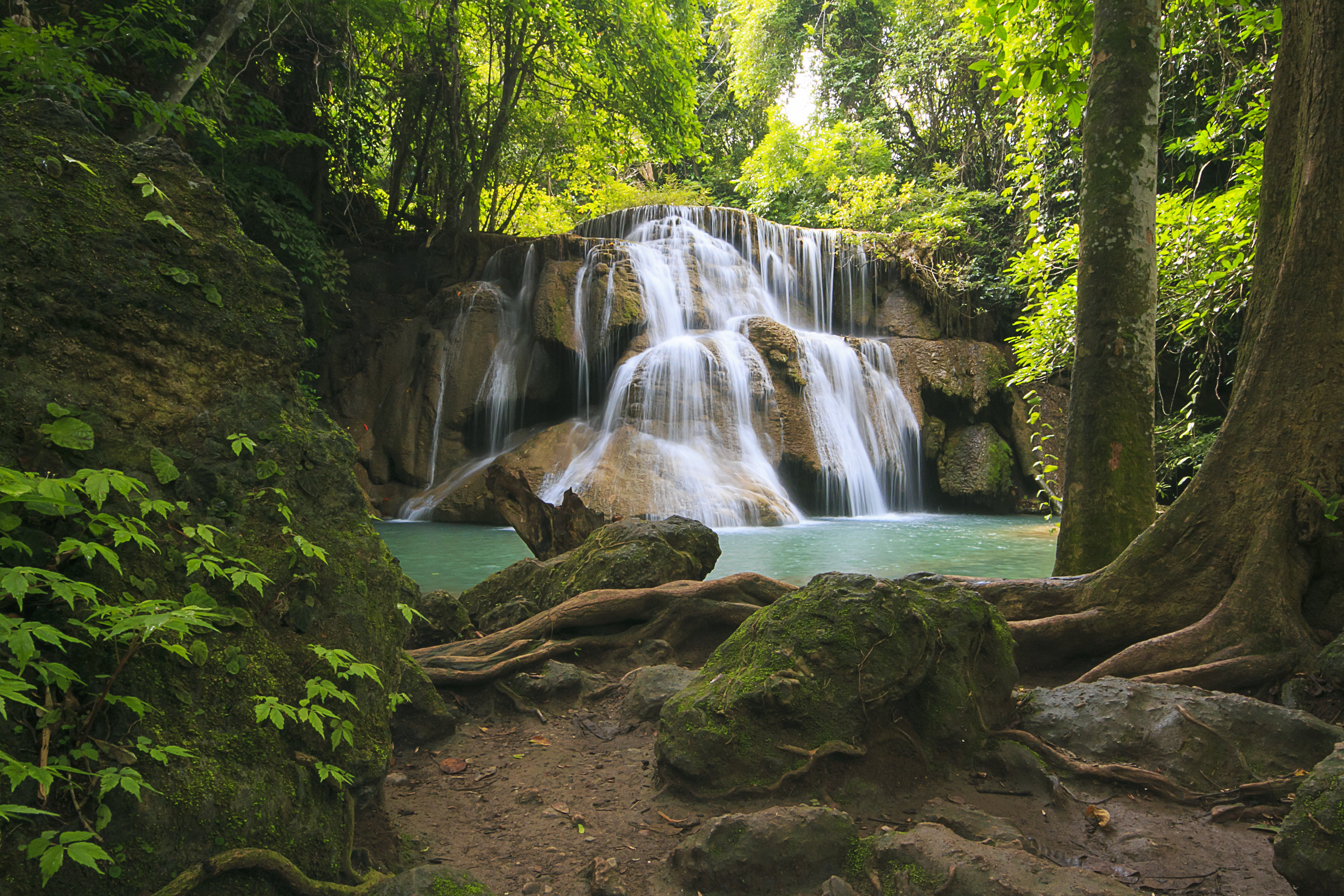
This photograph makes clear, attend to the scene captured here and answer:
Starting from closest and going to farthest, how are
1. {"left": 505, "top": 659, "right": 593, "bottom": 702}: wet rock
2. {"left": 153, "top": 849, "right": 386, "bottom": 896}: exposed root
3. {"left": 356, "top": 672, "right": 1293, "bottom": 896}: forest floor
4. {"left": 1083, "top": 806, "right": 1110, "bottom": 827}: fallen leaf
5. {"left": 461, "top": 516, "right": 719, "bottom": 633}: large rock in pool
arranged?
{"left": 153, "top": 849, "right": 386, "bottom": 896}: exposed root, {"left": 356, "top": 672, "right": 1293, "bottom": 896}: forest floor, {"left": 1083, "top": 806, "right": 1110, "bottom": 827}: fallen leaf, {"left": 505, "top": 659, "right": 593, "bottom": 702}: wet rock, {"left": 461, "top": 516, "right": 719, "bottom": 633}: large rock in pool

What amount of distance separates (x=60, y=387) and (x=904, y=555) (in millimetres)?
9128

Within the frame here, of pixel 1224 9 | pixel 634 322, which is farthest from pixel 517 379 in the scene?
pixel 1224 9

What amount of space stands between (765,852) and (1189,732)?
183 centimetres

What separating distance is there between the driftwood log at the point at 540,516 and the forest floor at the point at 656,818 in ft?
10.6

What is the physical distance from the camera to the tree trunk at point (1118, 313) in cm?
459

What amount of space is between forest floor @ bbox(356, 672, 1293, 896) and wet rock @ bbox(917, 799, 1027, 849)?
0.06 m

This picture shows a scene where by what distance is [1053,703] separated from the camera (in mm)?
3273

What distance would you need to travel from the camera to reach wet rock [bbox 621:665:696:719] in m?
3.65

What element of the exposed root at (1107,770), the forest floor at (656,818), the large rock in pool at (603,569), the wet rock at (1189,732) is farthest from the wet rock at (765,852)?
the large rock in pool at (603,569)

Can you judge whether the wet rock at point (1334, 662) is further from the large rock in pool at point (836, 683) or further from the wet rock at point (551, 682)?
the wet rock at point (551, 682)

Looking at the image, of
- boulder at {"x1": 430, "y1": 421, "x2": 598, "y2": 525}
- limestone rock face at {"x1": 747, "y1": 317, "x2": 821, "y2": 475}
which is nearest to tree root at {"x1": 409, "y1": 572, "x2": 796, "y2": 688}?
boulder at {"x1": 430, "y1": 421, "x2": 598, "y2": 525}

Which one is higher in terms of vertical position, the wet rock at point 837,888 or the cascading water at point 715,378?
the cascading water at point 715,378

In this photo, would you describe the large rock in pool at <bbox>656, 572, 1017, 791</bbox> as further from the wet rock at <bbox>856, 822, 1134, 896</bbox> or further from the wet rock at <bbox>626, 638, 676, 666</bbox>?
the wet rock at <bbox>626, 638, 676, 666</bbox>

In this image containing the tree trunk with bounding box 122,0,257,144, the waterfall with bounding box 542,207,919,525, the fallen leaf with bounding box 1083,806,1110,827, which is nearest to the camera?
the fallen leaf with bounding box 1083,806,1110,827
